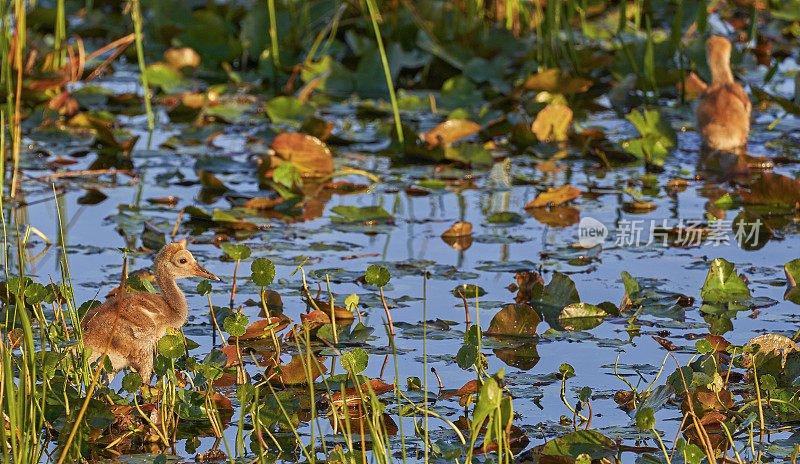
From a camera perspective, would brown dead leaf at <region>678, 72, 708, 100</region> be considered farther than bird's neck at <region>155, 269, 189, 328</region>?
Yes

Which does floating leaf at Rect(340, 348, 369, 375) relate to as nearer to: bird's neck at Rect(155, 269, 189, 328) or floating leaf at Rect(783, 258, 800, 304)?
bird's neck at Rect(155, 269, 189, 328)

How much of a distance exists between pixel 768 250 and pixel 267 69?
4242mm

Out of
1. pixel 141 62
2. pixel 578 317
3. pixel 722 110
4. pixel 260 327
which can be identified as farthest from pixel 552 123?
pixel 260 327

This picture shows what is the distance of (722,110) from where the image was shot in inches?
242

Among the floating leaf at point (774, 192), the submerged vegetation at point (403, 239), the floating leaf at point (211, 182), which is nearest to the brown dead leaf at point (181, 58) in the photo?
the submerged vegetation at point (403, 239)

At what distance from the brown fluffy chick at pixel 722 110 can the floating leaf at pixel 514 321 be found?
112 inches

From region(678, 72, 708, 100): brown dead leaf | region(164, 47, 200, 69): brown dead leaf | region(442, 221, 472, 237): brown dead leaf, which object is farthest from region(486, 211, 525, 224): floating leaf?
region(164, 47, 200, 69): brown dead leaf

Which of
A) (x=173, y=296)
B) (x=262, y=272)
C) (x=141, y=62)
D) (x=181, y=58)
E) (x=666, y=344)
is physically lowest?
(x=666, y=344)

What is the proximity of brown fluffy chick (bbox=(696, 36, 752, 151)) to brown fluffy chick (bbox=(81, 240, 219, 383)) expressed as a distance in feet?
11.9

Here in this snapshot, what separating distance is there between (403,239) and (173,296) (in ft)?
5.15

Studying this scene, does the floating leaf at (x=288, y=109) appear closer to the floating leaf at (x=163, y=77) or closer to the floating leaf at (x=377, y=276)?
the floating leaf at (x=163, y=77)

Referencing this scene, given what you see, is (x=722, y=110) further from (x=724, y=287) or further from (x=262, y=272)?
(x=262, y=272)

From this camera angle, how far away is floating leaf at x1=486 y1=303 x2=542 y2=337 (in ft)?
12.4

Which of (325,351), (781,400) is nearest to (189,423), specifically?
(325,351)
